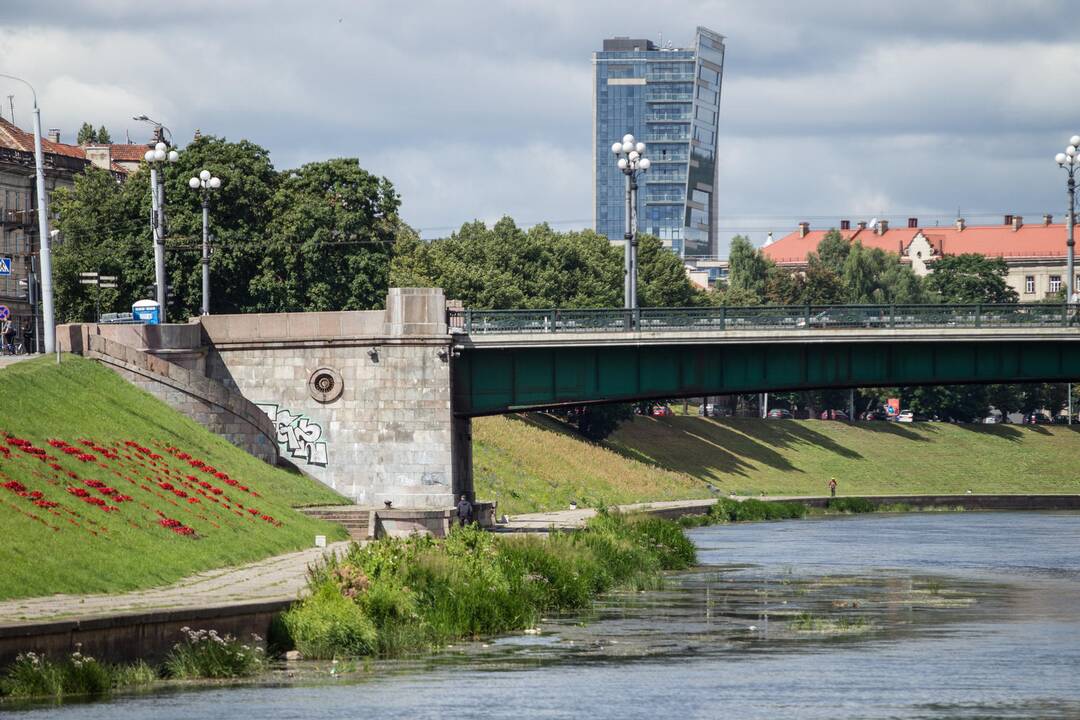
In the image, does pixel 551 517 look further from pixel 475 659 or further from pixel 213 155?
pixel 475 659

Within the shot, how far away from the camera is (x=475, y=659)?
119 ft

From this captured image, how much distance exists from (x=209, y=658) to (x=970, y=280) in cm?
15836

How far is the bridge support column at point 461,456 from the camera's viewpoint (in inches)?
2746

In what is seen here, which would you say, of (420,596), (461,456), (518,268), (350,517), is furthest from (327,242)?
(420,596)

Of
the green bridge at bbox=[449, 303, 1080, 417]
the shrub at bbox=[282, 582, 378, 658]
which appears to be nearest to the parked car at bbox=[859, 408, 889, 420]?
the green bridge at bbox=[449, 303, 1080, 417]

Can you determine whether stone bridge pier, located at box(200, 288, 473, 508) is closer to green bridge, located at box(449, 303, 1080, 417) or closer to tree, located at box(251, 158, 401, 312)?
green bridge, located at box(449, 303, 1080, 417)

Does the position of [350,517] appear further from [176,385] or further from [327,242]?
[327,242]

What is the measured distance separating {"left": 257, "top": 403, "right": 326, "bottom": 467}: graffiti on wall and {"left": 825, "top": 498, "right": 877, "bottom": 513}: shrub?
45.0 meters

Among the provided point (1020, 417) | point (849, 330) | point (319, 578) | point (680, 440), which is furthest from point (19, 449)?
point (1020, 417)

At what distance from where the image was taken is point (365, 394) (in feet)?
227

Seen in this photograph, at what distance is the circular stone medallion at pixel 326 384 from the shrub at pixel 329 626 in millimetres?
33538

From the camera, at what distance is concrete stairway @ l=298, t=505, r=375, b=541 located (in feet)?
195

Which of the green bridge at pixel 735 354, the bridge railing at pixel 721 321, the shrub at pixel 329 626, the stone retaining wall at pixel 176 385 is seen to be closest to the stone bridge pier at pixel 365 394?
the green bridge at pixel 735 354

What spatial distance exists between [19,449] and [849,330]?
35864 mm
